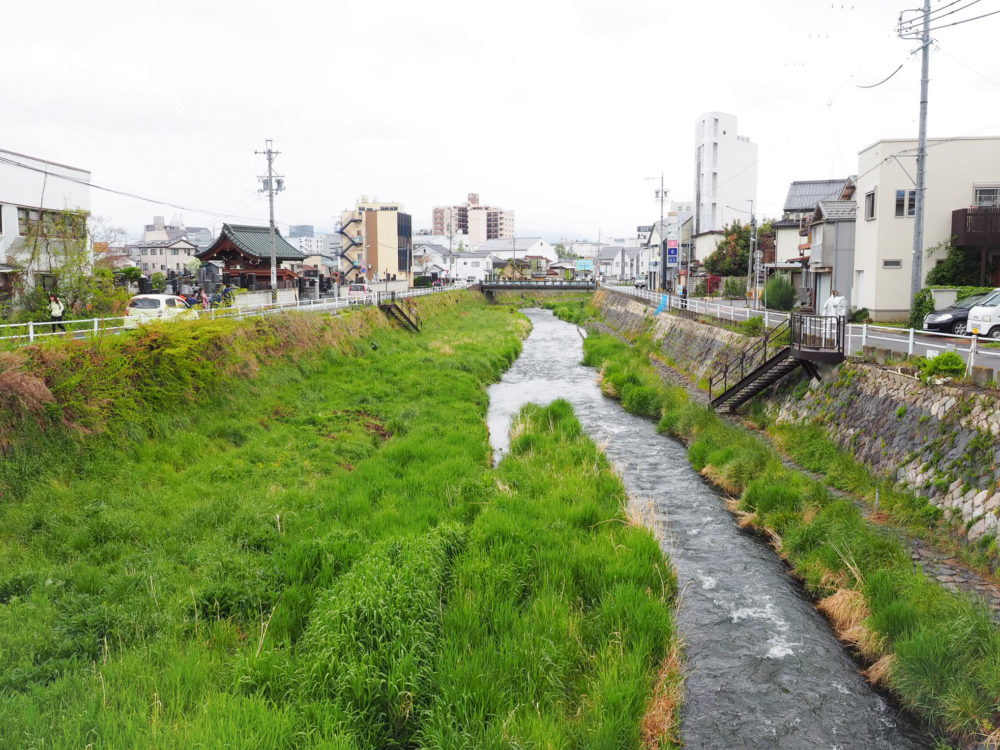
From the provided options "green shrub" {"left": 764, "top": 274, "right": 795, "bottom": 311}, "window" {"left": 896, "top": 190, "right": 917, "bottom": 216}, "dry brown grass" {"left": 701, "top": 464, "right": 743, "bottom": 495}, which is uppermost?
"window" {"left": 896, "top": 190, "right": 917, "bottom": 216}

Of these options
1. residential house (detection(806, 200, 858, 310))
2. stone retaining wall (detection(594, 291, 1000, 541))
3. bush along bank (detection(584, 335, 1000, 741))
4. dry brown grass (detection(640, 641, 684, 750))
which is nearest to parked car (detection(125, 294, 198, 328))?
bush along bank (detection(584, 335, 1000, 741))

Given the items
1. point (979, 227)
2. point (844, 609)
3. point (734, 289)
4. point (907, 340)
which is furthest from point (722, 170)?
point (844, 609)

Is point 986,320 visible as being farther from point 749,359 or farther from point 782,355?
point 749,359

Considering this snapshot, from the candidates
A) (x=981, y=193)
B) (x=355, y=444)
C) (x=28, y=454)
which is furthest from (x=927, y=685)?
(x=981, y=193)

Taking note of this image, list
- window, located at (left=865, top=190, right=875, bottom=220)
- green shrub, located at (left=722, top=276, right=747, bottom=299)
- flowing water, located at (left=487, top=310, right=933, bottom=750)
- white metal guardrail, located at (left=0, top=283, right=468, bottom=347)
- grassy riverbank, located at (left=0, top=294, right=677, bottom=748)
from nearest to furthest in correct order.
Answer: grassy riverbank, located at (left=0, top=294, right=677, bottom=748) < flowing water, located at (left=487, top=310, right=933, bottom=750) < white metal guardrail, located at (left=0, top=283, right=468, bottom=347) < window, located at (left=865, top=190, right=875, bottom=220) < green shrub, located at (left=722, top=276, right=747, bottom=299)

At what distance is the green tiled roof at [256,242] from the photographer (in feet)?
142

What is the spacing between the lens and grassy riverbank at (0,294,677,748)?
7020 millimetres

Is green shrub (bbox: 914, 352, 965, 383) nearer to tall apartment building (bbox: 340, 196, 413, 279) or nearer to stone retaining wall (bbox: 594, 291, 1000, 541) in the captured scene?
stone retaining wall (bbox: 594, 291, 1000, 541)

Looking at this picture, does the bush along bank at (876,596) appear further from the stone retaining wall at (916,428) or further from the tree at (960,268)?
the tree at (960,268)

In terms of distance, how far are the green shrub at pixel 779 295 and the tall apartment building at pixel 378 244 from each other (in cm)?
5067

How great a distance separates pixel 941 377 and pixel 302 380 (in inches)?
760

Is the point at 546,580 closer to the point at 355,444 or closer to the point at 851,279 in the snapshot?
the point at 355,444

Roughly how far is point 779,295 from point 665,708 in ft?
114

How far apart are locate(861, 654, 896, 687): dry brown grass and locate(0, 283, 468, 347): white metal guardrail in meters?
16.5
